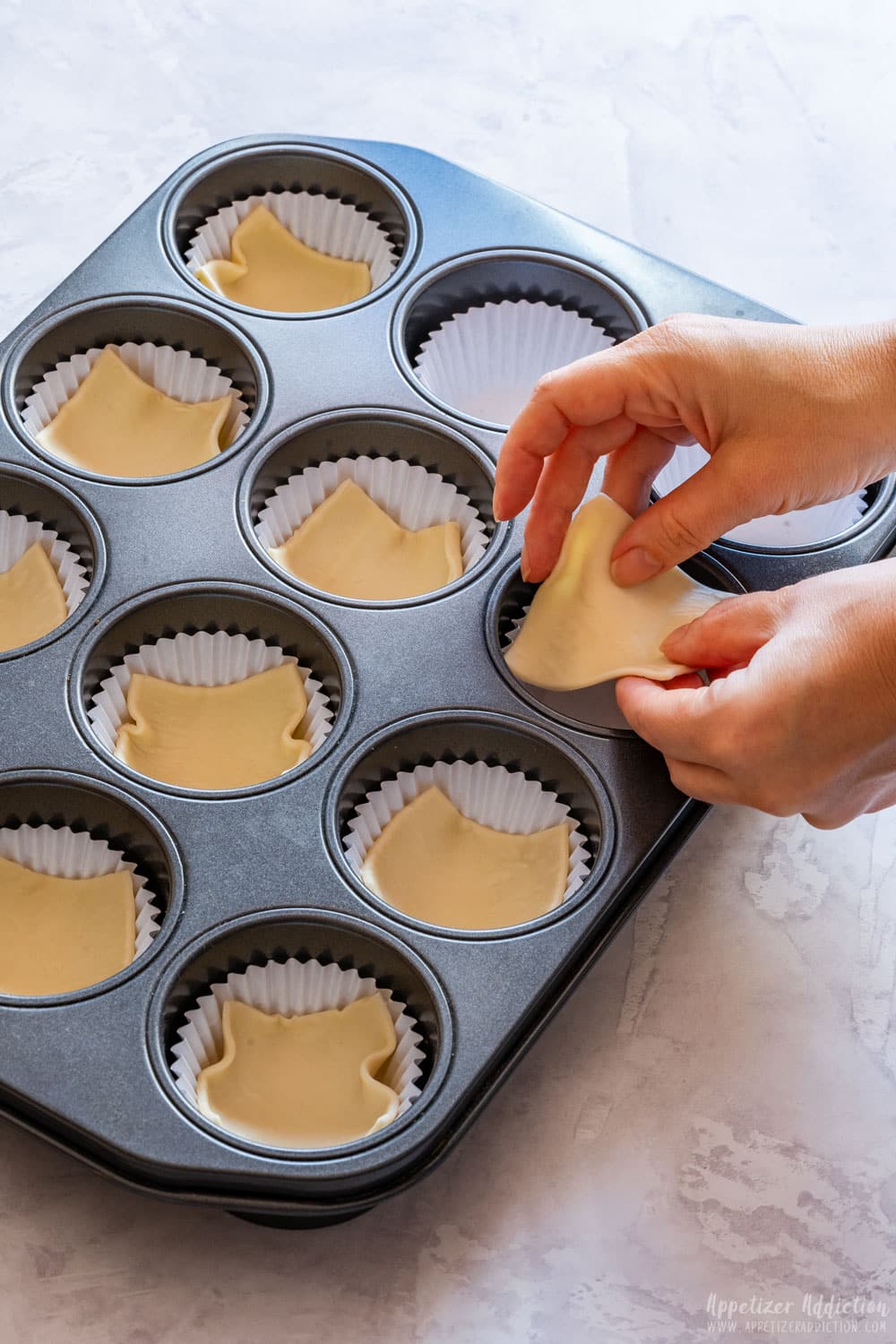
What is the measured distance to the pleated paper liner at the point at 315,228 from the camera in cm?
231

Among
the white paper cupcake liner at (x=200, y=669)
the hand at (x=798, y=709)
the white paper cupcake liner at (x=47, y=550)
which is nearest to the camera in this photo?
the hand at (x=798, y=709)

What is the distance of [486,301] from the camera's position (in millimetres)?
2256

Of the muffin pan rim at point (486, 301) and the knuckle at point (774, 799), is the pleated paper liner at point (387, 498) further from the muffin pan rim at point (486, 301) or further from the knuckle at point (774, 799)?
the knuckle at point (774, 799)

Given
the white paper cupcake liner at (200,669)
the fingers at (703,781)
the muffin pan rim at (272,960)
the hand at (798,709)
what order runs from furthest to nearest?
the white paper cupcake liner at (200,669) < the fingers at (703,781) < the hand at (798,709) < the muffin pan rim at (272,960)

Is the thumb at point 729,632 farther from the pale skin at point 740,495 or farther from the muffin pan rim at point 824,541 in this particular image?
the muffin pan rim at point 824,541

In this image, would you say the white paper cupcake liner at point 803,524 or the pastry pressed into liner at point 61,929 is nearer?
the pastry pressed into liner at point 61,929

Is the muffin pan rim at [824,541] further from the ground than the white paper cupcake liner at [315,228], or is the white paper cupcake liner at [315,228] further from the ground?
the white paper cupcake liner at [315,228]

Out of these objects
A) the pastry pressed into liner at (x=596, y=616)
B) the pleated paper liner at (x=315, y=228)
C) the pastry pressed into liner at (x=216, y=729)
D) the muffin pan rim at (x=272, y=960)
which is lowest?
the muffin pan rim at (x=272, y=960)

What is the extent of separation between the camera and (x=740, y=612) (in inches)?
66.2

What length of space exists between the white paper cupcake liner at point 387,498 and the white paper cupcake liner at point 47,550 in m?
0.26

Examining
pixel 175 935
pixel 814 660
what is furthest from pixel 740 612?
pixel 175 935

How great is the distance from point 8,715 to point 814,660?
95cm

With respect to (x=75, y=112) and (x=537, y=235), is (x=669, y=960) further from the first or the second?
(x=75, y=112)

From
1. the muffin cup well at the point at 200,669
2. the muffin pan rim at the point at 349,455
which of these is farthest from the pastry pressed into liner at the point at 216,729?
the muffin pan rim at the point at 349,455
